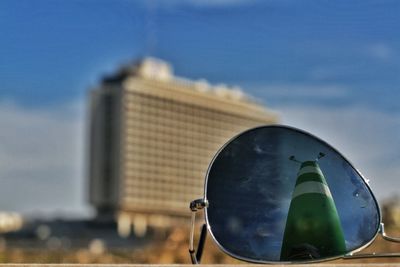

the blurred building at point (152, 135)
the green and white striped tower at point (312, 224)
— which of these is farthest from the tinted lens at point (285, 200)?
the blurred building at point (152, 135)

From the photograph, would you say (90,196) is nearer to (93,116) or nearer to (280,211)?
(93,116)

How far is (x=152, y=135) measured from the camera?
12719 cm

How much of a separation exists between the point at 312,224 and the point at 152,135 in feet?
408

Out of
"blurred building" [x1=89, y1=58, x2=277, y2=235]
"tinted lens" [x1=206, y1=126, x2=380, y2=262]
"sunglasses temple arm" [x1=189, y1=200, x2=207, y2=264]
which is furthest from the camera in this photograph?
"blurred building" [x1=89, y1=58, x2=277, y2=235]

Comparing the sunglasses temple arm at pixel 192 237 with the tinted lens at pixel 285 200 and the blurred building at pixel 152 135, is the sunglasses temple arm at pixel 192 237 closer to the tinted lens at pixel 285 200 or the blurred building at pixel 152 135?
the tinted lens at pixel 285 200

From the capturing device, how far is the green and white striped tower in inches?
113

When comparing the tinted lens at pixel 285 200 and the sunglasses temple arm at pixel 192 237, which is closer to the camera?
the sunglasses temple arm at pixel 192 237

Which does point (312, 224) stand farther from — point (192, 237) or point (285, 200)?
point (192, 237)

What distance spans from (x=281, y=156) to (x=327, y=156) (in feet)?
0.49

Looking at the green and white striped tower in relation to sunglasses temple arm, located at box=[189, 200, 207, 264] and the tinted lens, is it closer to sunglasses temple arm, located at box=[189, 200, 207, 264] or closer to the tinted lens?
the tinted lens

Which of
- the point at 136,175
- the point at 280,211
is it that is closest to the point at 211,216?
the point at 280,211

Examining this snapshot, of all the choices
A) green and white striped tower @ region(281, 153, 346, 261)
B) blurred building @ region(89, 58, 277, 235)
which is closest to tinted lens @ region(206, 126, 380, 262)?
green and white striped tower @ region(281, 153, 346, 261)

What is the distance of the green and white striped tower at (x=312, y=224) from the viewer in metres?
2.88

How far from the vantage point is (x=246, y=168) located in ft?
10.0
